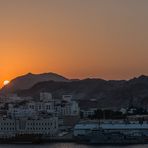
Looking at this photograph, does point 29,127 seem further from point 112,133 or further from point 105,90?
point 105,90

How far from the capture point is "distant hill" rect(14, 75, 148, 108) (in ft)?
170

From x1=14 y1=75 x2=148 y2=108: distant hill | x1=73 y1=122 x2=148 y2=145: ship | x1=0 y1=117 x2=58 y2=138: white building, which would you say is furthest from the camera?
x1=14 y1=75 x2=148 y2=108: distant hill

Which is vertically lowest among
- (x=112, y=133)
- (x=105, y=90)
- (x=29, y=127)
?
(x=112, y=133)

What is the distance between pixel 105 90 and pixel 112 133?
37150 mm

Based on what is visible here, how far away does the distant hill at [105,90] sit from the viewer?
2035 inches

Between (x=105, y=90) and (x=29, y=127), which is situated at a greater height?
(x=105, y=90)

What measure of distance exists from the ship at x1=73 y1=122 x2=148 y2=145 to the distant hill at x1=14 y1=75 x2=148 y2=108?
2325 cm

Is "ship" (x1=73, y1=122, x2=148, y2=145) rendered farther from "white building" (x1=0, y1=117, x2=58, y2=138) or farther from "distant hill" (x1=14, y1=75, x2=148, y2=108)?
"distant hill" (x1=14, y1=75, x2=148, y2=108)

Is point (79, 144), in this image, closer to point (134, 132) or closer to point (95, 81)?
point (134, 132)

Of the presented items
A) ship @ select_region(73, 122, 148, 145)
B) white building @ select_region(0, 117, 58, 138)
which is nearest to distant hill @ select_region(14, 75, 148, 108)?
white building @ select_region(0, 117, 58, 138)

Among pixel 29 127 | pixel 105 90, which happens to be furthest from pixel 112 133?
pixel 105 90

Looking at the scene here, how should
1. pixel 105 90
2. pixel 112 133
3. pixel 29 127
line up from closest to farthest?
pixel 112 133
pixel 29 127
pixel 105 90

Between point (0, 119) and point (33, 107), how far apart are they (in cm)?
815

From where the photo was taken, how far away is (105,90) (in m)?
59.4
